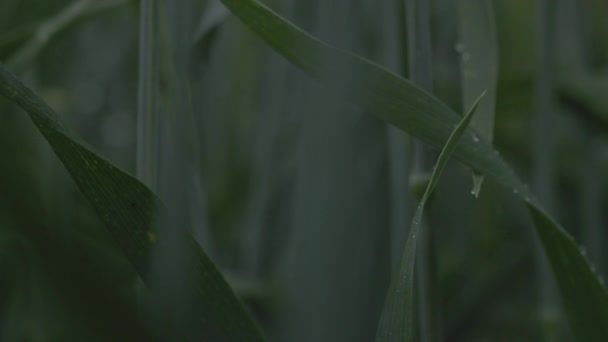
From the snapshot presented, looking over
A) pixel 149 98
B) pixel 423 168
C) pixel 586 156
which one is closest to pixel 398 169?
pixel 423 168

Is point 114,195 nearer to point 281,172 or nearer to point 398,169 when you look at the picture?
point 398,169

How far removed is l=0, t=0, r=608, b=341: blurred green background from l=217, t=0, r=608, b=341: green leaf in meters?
0.07

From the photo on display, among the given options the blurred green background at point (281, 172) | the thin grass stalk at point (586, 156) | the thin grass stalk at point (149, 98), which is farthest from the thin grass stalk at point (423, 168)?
the thin grass stalk at point (586, 156)

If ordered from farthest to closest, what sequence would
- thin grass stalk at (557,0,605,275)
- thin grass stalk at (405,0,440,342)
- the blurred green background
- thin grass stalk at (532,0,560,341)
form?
thin grass stalk at (557,0,605,275) < thin grass stalk at (532,0,560,341) < thin grass stalk at (405,0,440,342) < the blurred green background

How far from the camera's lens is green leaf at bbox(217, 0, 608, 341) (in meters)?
0.41

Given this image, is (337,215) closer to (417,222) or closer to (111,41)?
(417,222)

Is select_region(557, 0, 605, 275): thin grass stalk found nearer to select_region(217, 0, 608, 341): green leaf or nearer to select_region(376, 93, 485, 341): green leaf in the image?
select_region(217, 0, 608, 341): green leaf

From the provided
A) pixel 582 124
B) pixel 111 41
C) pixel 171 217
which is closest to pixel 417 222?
pixel 171 217

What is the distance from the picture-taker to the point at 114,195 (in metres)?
0.38

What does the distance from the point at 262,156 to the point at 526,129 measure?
1.28ft

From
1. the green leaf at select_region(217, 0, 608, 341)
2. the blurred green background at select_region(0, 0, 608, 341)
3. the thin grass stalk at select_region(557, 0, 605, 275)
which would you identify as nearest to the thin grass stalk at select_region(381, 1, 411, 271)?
the blurred green background at select_region(0, 0, 608, 341)

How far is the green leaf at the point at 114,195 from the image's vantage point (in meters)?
0.37

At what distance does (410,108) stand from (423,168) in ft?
0.26

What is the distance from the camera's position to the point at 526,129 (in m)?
1.07
